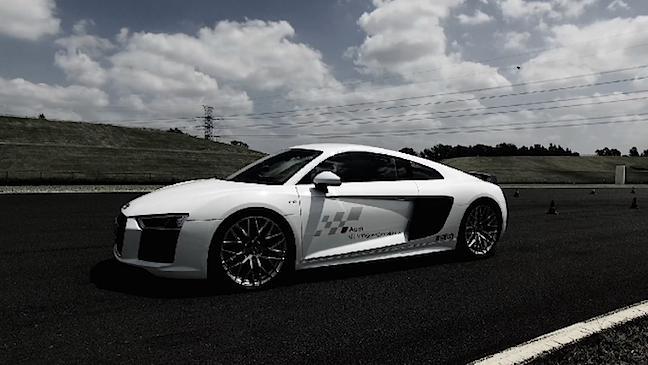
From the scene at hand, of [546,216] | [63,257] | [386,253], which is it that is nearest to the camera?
[386,253]

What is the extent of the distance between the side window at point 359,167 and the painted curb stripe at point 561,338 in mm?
2404

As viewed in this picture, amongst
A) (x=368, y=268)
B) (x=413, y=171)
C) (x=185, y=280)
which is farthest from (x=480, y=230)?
(x=185, y=280)

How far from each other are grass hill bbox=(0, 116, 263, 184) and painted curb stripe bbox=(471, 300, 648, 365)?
38380 mm

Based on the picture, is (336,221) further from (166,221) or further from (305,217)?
(166,221)

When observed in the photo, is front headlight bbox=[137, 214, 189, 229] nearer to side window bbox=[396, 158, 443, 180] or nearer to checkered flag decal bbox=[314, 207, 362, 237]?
checkered flag decal bbox=[314, 207, 362, 237]

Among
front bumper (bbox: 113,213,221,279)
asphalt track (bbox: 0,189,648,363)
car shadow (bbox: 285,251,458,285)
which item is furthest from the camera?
car shadow (bbox: 285,251,458,285)

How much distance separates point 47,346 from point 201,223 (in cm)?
145

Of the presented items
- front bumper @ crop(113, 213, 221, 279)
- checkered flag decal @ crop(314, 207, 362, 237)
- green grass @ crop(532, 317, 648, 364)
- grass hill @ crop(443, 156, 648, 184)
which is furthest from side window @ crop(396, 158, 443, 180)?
grass hill @ crop(443, 156, 648, 184)

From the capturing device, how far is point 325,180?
15.0ft

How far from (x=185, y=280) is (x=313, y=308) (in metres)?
1.50

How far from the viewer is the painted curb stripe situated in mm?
2814

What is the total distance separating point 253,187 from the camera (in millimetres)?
4512

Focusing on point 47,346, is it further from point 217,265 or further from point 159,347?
point 217,265

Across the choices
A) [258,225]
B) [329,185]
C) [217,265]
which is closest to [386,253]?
[329,185]
